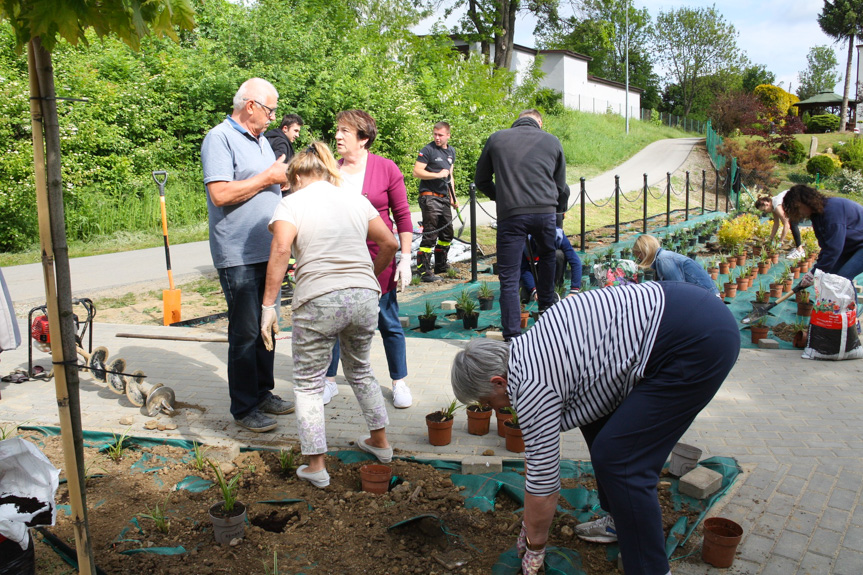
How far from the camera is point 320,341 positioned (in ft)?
10.3

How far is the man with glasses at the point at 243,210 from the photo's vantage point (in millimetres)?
3627

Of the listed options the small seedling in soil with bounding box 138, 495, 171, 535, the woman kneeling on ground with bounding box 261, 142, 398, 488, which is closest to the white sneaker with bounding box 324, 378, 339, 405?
the woman kneeling on ground with bounding box 261, 142, 398, 488

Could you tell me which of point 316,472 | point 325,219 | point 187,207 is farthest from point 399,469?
point 187,207

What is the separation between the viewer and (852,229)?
608cm

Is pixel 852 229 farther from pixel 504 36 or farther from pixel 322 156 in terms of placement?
pixel 504 36

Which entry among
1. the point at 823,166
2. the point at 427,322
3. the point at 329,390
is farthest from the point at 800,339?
the point at 823,166

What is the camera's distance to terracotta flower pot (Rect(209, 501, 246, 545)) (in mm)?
2719

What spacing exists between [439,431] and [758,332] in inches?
151

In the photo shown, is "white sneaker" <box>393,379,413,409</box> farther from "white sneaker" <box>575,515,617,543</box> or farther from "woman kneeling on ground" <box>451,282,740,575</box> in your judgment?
"woman kneeling on ground" <box>451,282,740,575</box>

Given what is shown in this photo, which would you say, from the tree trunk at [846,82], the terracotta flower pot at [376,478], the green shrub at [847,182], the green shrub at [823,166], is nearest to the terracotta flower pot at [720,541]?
the terracotta flower pot at [376,478]

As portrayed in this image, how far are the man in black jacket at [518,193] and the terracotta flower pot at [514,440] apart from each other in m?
1.77

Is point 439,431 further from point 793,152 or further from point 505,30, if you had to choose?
point 793,152

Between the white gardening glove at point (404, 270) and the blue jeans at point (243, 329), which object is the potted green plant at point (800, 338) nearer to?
the white gardening glove at point (404, 270)

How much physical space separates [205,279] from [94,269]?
2.15m
